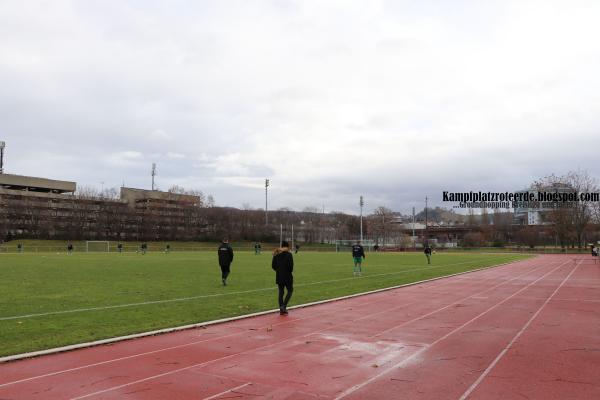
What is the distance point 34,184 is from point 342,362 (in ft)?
408

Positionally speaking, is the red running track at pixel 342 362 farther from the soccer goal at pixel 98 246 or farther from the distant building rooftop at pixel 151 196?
the distant building rooftop at pixel 151 196

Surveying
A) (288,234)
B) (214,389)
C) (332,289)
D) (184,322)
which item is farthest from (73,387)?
(288,234)

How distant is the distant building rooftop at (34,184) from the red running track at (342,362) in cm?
11937

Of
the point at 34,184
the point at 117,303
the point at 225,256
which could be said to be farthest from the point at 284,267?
the point at 34,184

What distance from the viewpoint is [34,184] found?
11519cm

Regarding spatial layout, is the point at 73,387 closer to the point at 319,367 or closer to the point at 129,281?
the point at 319,367

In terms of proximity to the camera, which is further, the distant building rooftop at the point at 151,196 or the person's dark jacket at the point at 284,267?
the distant building rooftop at the point at 151,196

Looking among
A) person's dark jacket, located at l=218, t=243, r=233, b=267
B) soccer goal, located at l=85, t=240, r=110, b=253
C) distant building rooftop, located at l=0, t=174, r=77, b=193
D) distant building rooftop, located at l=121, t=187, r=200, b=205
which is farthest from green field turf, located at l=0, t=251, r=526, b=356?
distant building rooftop, located at l=121, t=187, r=200, b=205

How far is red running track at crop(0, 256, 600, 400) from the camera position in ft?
19.8

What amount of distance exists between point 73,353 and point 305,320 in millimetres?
5073

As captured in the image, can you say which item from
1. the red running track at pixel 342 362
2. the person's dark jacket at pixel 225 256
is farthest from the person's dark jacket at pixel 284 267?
the person's dark jacket at pixel 225 256

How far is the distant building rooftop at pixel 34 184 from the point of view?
112 metres

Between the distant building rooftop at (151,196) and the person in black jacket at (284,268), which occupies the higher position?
the distant building rooftop at (151,196)

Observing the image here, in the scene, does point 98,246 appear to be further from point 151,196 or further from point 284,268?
point 284,268
